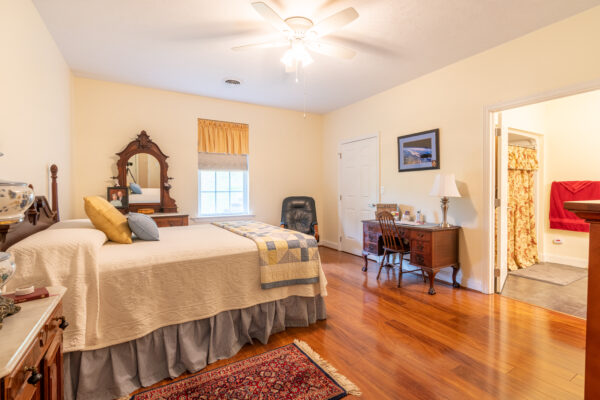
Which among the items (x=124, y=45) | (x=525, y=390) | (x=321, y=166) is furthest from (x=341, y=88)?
(x=525, y=390)

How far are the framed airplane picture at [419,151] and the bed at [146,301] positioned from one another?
8.30 ft

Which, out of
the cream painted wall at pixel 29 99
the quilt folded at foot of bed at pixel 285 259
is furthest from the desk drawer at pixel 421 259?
the cream painted wall at pixel 29 99

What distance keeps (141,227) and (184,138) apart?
2.62 m

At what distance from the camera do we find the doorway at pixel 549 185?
4070 mm

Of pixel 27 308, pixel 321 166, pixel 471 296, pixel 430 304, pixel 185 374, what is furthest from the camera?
pixel 321 166

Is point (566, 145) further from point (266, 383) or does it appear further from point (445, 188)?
point (266, 383)

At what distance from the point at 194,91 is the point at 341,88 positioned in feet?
7.39

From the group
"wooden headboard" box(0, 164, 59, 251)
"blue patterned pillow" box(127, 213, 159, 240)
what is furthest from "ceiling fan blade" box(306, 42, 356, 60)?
"wooden headboard" box(0, 164, 59, 251)

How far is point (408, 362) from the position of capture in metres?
2.00

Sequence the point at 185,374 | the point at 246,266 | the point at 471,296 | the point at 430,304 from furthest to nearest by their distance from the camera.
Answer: the point at 471,296, the point at 430,304, the point at 246,266, the point at 185,374

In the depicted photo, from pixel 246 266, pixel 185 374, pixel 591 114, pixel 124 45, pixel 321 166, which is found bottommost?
pixel 185 374

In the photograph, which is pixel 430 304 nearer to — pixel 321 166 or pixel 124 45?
pixel 321 166

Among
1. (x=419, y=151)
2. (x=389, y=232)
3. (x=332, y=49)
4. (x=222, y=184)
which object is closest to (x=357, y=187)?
(x=419, y=151)

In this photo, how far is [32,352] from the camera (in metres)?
0.88
